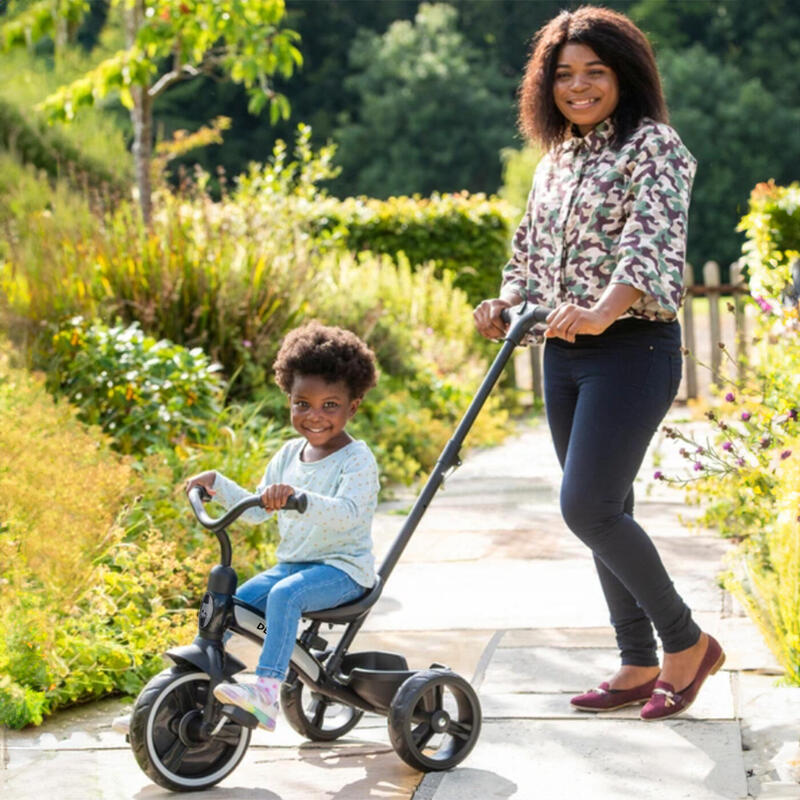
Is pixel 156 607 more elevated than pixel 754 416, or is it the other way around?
pixel 754 416

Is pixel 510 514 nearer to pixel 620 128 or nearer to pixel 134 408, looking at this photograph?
pixel 134 408

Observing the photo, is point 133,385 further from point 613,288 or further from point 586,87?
point 613,288

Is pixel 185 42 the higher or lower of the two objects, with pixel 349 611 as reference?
higher

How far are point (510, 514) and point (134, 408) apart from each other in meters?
2.01

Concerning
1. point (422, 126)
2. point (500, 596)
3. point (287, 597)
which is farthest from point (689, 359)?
point (422, 126)

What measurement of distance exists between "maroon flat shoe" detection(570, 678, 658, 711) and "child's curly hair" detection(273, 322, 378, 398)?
1098mm

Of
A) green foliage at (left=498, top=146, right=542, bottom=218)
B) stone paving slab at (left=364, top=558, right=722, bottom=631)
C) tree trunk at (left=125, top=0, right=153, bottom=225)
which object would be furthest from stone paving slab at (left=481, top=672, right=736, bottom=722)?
green foliage at (left=498, top=146, right=542, bottom=218)

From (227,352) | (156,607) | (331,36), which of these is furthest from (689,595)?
(331,36)

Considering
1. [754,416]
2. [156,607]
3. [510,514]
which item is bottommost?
[510,514]

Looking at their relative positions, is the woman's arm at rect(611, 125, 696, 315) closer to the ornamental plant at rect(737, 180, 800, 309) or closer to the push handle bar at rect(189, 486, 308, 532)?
the push handle bar at rect(189, 486, 308, 532)

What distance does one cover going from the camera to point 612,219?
364 centimetres

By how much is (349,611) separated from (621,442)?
84 cm

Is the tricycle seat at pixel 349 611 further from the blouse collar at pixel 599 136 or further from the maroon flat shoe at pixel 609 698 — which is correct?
the blouse collar at pixel 599 136

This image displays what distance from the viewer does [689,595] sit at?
518 cm
